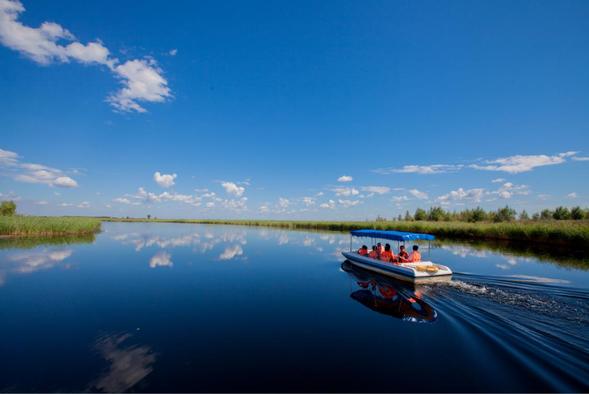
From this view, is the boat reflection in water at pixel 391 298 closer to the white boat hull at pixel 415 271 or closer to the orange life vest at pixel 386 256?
the white boat hull at pixel 415 271

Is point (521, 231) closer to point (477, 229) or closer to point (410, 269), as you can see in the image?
point (477, 229)

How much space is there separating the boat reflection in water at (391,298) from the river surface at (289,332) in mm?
103

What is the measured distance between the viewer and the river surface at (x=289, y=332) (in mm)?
5789

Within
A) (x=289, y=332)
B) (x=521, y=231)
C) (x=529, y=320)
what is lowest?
(x=289, y=332)

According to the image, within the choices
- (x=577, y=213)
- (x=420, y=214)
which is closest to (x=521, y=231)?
(x=577, y=213)

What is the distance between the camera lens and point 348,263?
70.6 feet

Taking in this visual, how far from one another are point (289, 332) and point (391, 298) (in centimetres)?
609

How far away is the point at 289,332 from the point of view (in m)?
8.32

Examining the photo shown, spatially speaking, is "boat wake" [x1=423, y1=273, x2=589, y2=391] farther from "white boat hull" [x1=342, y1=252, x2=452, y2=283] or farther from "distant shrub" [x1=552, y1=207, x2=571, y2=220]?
"distant shrub" [x1=552, y1=207, x2=571, y2=220]

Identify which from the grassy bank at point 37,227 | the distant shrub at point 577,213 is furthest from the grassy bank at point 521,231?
the grassy bank at point 37,227

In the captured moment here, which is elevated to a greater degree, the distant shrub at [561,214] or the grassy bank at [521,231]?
the distant shrub at [561,214]

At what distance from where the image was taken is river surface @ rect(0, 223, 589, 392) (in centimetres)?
579

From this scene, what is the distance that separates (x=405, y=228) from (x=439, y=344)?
46.7 meters

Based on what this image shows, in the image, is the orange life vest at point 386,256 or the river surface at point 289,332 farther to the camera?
the orange life vest at point 386,256
